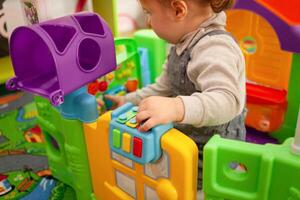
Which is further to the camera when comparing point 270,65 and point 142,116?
point 270,65

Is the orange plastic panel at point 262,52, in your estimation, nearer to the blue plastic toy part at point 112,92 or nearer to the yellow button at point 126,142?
the blue plastic toy part at point 112,92

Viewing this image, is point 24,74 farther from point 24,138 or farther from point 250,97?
point 250,97

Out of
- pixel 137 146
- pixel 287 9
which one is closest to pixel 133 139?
pixel 137 146

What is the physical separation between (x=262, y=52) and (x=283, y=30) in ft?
0.64

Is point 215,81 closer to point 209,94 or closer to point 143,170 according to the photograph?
point 209,94

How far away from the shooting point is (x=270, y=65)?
1.03 meters

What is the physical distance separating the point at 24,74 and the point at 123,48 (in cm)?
39

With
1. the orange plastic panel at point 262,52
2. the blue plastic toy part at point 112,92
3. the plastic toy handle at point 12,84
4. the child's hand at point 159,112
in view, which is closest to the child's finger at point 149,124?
the child's hand at point 159,112

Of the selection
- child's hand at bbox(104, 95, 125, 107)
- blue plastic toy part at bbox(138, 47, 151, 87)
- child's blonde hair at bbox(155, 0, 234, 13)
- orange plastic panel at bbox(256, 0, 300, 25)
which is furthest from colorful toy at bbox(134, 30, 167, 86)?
child's blonde hair at bbox(155, 0, 234, 13)

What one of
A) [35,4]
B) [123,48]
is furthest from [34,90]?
[123,48]

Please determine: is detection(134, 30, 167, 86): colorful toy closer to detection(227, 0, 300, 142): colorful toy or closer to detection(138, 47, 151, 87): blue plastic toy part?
detection(138, 47, 151, 87): blue plastic toy part

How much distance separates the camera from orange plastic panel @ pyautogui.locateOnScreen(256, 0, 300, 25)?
2.73 feet

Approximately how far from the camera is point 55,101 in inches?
21.7

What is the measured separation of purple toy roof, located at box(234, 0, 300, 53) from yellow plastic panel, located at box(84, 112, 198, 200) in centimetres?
50
